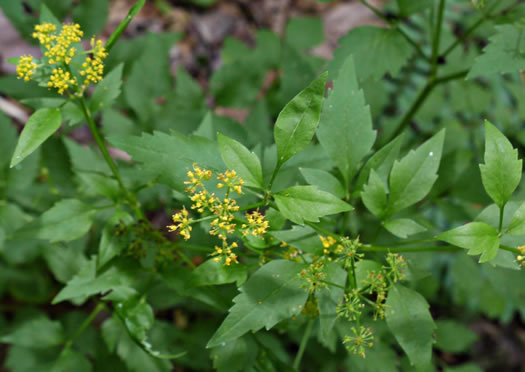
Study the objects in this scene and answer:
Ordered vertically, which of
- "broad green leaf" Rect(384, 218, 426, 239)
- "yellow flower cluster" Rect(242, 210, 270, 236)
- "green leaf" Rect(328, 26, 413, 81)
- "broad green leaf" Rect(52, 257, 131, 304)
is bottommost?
"broad green leaf" Rect(52, 257, 131, 304)

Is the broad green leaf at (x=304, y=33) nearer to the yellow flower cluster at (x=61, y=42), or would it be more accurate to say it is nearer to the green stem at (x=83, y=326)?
the yellow flower cluster at (x=61, y=42)

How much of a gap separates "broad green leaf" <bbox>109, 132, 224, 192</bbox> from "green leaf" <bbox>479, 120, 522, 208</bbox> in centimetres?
94

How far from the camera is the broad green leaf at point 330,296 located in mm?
1575

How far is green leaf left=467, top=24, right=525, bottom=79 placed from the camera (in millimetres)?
1882

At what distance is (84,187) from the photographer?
Result: 2.61 m

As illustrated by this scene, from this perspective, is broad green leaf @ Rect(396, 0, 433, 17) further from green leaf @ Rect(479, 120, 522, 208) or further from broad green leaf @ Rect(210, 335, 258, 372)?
broad green leaf @ Rect(210, 335, 258, 372)

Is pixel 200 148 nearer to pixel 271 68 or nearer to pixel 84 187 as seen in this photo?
pixel 84 187

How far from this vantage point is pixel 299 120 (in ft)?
4.87

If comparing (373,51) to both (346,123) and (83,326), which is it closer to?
(346,123)

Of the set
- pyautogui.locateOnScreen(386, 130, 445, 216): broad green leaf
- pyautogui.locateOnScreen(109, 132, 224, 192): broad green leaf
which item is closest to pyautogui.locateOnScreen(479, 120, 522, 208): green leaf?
pyautogui.locateOnScreen(386, 130, 445, 216): broad green leaf

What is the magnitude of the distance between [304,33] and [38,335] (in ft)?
9.15

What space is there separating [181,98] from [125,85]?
37 cm

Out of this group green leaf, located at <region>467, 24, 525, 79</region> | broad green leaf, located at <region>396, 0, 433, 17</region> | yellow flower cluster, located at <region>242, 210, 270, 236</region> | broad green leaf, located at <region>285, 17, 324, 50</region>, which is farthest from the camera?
broad green leaf, located at <region>285, 17, 324, 50</region>

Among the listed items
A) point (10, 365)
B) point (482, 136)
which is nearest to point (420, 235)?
point (482, 136)
